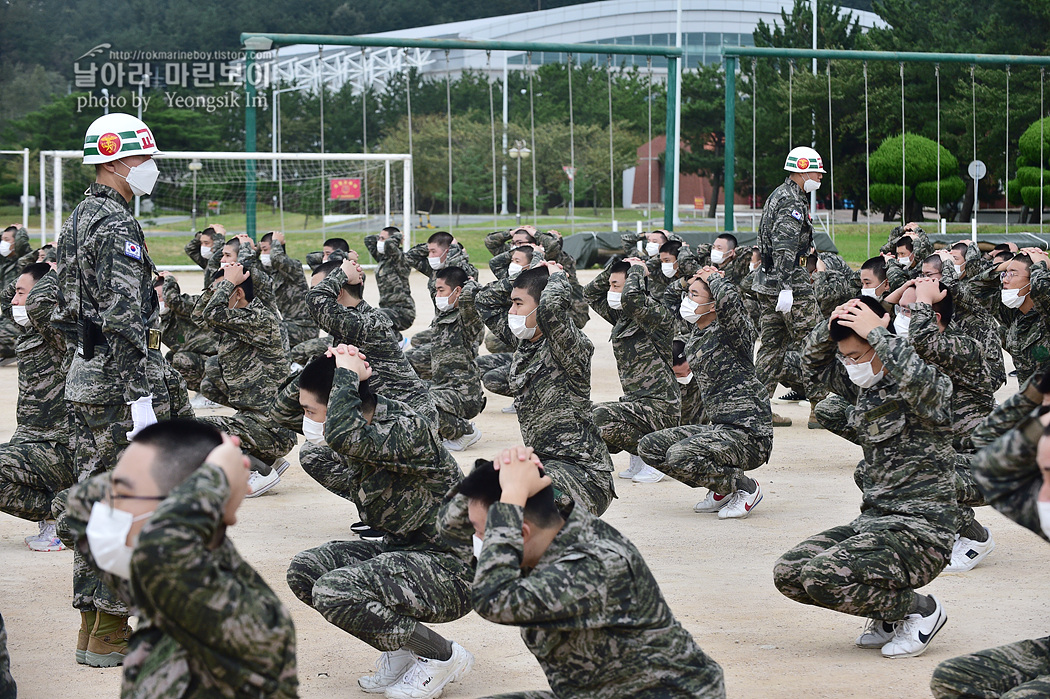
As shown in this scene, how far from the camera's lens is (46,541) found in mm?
7652

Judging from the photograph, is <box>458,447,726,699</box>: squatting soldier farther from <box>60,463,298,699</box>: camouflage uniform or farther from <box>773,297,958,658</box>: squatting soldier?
<box>773,297,958,658</box>: squatting soldier

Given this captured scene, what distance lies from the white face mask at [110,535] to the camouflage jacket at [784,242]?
969 centimetres

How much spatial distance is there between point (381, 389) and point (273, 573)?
194 cm

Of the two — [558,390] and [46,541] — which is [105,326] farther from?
[46,541]

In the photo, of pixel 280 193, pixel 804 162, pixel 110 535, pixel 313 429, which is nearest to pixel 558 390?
pixel 313 429

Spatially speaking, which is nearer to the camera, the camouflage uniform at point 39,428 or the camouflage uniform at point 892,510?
the camouflage uniform at point 892,510

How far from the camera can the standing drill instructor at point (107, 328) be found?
5.65 meters

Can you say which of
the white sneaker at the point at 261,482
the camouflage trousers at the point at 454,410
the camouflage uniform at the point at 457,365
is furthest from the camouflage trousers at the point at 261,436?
the camouflage uniform at the point at 457,365

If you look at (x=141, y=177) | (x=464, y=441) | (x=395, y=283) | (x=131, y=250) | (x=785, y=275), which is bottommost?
(x=464, y=441)

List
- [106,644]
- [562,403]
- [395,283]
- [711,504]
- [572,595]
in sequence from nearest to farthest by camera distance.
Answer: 1. [572,595]
2. [106,644]
3. [562,403]
4. [711,504]
5. [395,283]

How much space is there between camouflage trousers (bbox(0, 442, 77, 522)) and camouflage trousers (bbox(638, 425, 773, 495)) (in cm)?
390

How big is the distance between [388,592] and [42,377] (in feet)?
11.9

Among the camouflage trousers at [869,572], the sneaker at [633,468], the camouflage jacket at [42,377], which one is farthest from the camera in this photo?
the sneaker at [633,468]

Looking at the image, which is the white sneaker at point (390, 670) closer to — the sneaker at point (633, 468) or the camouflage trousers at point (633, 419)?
the camouflage trousers at point (633, 419)
